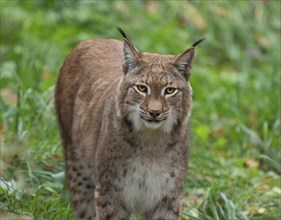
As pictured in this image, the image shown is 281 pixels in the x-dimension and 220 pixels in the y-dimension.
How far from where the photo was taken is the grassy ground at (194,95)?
706 centimetres

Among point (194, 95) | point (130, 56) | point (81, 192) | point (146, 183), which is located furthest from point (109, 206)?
point (194, 95)

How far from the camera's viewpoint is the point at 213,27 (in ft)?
40.0

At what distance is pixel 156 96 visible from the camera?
5629 millimetres

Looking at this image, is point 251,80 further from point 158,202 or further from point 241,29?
point 158,202

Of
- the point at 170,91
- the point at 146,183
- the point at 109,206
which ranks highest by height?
the point at 170,91

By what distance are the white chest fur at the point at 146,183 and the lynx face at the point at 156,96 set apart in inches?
9.7

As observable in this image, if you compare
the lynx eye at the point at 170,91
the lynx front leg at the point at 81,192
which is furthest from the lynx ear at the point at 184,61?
the lynx front leg at the point at 81,192

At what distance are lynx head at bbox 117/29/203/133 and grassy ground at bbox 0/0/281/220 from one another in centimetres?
92

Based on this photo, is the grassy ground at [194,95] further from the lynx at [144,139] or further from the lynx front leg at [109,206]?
the lynx at [144,139]

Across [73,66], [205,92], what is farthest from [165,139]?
[205,92]

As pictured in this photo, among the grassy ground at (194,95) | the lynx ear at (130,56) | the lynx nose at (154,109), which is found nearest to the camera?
the lynx nose at (154,109)

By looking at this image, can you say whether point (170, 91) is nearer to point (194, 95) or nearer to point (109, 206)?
point (109, 206)

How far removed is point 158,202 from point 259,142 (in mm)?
2663

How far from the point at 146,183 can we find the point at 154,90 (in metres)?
0.60
